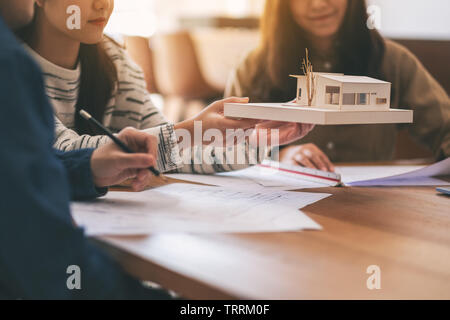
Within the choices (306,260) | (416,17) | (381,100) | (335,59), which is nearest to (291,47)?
(335,59)

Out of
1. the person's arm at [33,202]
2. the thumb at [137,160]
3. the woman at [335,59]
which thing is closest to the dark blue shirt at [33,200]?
the person's arm at [33,202]

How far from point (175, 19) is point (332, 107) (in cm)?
432

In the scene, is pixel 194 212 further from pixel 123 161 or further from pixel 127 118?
pixel 127 118

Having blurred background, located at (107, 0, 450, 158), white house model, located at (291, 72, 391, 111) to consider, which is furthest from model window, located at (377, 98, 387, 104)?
blurred background, located at (107, 0, 450, 158)

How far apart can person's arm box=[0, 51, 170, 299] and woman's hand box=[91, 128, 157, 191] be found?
17 centimetres

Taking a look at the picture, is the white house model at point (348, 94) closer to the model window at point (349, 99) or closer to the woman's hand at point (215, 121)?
the model window at point (349, 99)

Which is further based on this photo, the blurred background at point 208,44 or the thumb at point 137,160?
the blurred background at point 208,44

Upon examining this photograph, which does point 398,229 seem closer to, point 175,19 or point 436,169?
point 436,169

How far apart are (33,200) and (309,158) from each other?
2.58ft

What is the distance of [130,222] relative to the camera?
67 centimetres

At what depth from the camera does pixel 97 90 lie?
1.16 metres

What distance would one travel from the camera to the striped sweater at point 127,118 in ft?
3.10

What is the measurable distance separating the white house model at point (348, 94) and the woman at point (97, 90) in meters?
0.14

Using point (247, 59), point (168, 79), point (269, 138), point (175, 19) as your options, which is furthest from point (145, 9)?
point (269, 138)
